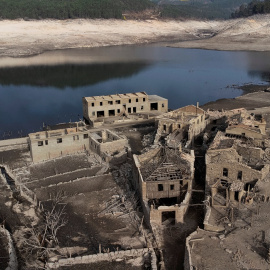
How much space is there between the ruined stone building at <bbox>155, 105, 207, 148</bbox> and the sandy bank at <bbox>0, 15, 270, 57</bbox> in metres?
107

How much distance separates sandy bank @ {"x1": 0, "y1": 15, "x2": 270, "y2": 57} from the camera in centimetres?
15688

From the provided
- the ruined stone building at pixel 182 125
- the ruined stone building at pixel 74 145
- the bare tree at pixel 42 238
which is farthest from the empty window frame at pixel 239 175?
the bare tree at pixel 42 238

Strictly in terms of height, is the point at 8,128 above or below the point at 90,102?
below

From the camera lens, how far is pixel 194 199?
109ft

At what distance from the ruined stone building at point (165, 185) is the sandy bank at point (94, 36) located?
122 m

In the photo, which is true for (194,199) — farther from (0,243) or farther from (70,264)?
(0,243)

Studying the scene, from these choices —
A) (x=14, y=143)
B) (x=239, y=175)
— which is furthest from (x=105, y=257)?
(x=14, y=143)

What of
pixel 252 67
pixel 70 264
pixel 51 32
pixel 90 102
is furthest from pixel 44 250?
pixel 51 32

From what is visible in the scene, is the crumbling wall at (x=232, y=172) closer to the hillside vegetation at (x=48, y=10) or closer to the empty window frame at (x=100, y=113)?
the empty window frame at (x=100, y=113)

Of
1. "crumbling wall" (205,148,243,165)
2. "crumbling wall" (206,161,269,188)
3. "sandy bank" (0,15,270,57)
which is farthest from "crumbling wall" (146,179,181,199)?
"sandy bank" (0,15,270,57)

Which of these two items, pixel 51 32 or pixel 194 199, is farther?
pixel 51 32

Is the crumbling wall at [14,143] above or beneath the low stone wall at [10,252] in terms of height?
beneath

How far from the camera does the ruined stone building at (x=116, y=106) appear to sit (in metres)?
61.2

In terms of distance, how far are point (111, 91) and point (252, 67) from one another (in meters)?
55.2
